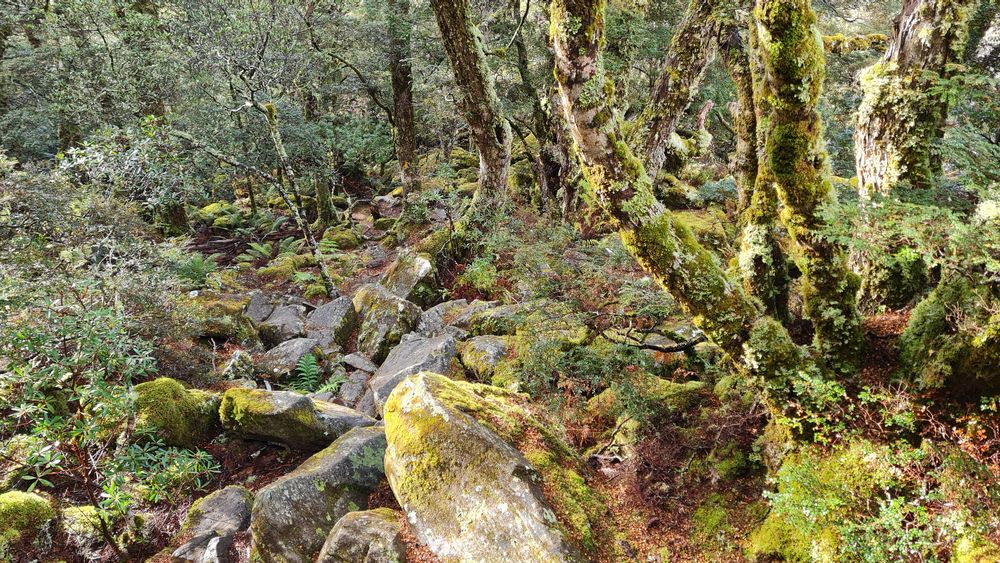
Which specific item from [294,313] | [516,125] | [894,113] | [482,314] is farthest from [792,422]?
[516,125]

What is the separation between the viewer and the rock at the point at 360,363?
856 cm

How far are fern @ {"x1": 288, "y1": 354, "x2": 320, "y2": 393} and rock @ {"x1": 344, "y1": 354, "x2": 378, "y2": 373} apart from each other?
53cm

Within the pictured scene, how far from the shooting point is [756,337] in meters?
3.60

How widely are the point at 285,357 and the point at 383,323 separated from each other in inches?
70.9

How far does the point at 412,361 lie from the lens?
7344 mm

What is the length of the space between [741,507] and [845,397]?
1192 millimetres

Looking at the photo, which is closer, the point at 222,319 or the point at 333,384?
the point at 333,384

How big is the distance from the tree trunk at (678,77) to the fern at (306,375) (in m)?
6.88

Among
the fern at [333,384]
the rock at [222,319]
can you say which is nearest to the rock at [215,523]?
the fern at [333,384]

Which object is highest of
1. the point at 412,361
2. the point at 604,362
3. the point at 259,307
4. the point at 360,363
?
the point at 604,362

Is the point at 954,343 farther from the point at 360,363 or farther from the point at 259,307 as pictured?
the point at 259,307

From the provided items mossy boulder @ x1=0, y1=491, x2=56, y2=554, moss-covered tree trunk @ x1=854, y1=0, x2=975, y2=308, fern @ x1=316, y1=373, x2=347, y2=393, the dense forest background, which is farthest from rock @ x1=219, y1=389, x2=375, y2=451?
moss-covered tree trunk @ x1=854, y1=0, x2=975, y2=308

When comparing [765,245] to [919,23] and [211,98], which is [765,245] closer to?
[919,23]

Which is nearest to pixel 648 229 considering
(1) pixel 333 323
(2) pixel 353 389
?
(2) pixel 353 389
